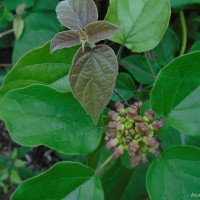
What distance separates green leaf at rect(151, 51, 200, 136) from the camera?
2.40ft

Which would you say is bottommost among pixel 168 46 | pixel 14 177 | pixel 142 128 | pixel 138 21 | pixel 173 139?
pixel 14 177

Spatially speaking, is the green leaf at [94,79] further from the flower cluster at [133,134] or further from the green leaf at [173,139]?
the green leaf at [173,139]

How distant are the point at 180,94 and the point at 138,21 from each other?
0.18 meters

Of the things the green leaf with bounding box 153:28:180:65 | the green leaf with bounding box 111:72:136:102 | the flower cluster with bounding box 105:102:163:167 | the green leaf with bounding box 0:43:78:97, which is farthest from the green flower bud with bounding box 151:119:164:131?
the green leaf with bounding box 153:28:180:65

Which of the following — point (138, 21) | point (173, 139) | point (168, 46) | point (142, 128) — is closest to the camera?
point (142, 128)

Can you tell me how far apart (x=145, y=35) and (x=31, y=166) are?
0.90m

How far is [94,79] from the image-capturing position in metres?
0.73

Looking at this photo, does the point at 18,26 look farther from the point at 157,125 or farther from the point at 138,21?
the point at 157,125

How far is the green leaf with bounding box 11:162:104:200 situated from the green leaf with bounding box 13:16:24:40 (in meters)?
0.58

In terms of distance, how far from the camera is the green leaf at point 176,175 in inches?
29.5

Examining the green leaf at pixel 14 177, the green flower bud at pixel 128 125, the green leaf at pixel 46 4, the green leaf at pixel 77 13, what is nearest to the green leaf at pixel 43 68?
the green leaf at pixel 77 13

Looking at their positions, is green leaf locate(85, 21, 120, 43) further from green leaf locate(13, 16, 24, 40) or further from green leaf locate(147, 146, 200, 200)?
green leaf locate(13, 16, 24, 40)

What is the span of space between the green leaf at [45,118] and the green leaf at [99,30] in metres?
0.12

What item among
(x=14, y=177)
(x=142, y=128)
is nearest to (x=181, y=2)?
(x=142, y=128)
